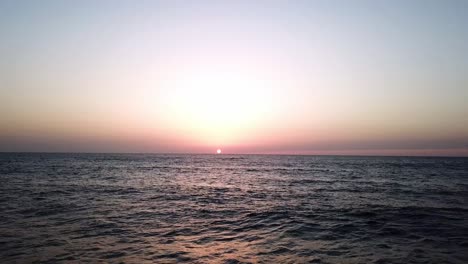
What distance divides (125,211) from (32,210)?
563 centimetres

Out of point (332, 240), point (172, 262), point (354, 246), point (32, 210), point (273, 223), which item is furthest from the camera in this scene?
point (32, 210)

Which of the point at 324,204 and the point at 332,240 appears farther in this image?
the point at 324,204

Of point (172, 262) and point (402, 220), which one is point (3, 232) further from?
point (402, 220)

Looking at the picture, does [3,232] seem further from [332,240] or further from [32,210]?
[332,240]

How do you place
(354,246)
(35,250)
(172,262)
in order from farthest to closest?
(354,246) → (35,250) → (172,262)

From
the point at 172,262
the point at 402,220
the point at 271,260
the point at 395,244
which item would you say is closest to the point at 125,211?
the point at 172,262

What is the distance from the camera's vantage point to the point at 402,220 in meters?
18.4

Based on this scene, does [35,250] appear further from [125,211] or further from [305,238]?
Result: [305,238]

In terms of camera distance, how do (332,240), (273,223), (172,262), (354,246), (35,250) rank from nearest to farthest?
1. (172,262)
2. (35,250)
3. (354,246)
4. (332,240)
5. (273,223)

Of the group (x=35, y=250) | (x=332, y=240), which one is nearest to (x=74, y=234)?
(x=35, y=250)

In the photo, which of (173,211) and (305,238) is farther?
(173,211)

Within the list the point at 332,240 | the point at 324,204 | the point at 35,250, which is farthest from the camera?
the point at 324,204

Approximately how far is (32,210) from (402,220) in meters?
22.0

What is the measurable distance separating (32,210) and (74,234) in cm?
804
